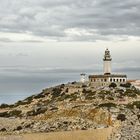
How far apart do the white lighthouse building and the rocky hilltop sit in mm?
7013

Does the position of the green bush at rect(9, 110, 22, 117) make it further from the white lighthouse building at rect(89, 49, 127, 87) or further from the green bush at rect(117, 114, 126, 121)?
the white lighthouse building at rect(89, 49, 127, 87)

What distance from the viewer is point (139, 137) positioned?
2552 inches

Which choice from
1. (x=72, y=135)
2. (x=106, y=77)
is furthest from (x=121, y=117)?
(x=106, y=77)

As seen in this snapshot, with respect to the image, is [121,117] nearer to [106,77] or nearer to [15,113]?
[15,113]

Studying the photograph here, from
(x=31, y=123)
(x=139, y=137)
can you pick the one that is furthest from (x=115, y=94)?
(x=139, y=137)

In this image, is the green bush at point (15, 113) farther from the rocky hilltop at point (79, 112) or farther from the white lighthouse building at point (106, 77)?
the white lighthouse building at point (106, 77)

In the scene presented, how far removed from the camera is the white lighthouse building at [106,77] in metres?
111

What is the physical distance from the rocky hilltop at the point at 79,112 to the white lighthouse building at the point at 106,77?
23.0ft

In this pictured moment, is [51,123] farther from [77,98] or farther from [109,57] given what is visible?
[109,57]

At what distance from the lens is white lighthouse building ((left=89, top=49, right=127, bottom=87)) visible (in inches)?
4387

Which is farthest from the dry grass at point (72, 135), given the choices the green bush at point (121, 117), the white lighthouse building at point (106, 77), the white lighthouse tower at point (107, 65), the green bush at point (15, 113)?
the white lighthouse tower at point (107, 65)

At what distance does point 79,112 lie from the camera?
7844 cm

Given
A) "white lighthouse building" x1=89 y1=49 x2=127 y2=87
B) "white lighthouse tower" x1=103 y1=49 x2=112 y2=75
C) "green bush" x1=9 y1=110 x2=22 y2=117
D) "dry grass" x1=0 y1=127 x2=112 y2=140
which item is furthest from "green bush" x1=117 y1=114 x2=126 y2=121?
"white lighthouse tower" x1=103 y1=49 x2=112 y2=75

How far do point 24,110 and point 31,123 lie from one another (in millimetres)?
15191
